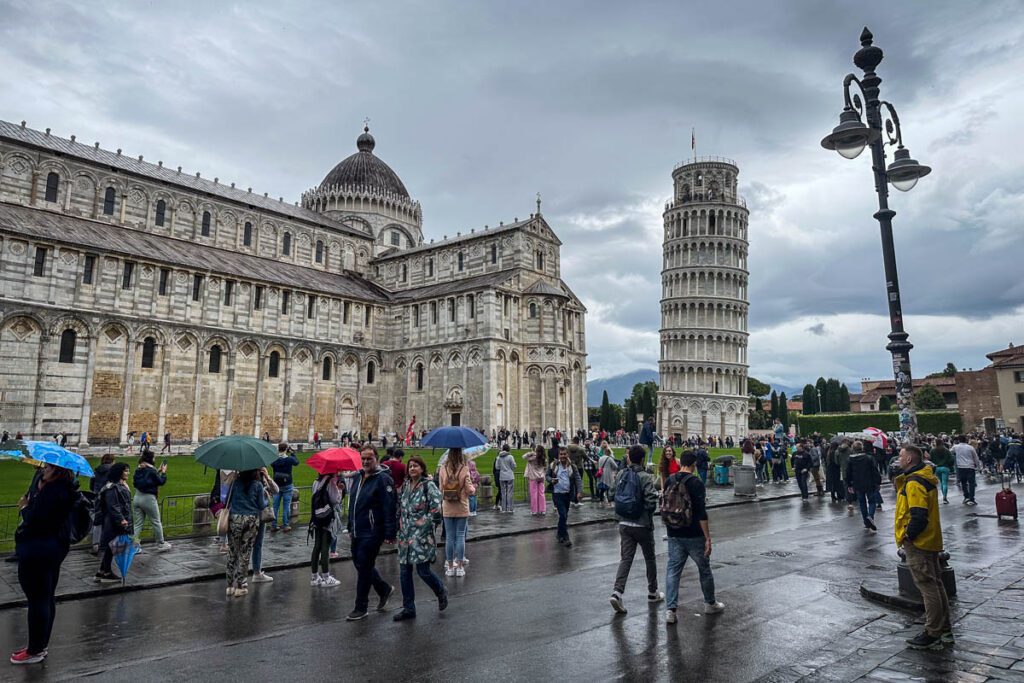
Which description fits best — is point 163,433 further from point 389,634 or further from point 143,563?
point 389,634

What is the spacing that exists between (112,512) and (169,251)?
37.1 metres

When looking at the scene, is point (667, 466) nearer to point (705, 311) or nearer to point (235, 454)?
point (235, 454)

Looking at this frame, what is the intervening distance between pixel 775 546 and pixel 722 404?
6278 cm

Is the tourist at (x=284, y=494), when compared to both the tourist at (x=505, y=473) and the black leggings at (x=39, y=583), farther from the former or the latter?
the black leggings at (x=39, y=583)

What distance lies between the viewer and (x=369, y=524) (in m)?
7.84

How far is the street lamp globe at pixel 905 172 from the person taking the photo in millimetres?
9414

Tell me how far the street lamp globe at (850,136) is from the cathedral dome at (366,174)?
55.7 metres

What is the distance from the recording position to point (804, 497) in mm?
20953

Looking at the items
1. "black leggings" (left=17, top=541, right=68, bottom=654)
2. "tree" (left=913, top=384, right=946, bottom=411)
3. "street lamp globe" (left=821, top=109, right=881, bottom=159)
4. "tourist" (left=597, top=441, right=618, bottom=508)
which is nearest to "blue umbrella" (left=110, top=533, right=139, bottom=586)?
"black leggings" (left=17, top=541, right=68, bottom=654)

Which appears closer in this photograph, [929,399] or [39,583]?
[39,583]

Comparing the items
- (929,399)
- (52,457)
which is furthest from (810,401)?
(52,457)

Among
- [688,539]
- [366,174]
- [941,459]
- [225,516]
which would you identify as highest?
[366,174]

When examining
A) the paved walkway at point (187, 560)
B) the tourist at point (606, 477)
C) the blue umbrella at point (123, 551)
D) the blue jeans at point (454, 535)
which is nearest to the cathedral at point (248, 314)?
the tourist at point (606, 477)

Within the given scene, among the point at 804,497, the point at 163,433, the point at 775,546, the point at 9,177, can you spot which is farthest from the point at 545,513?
the point at 9,177
